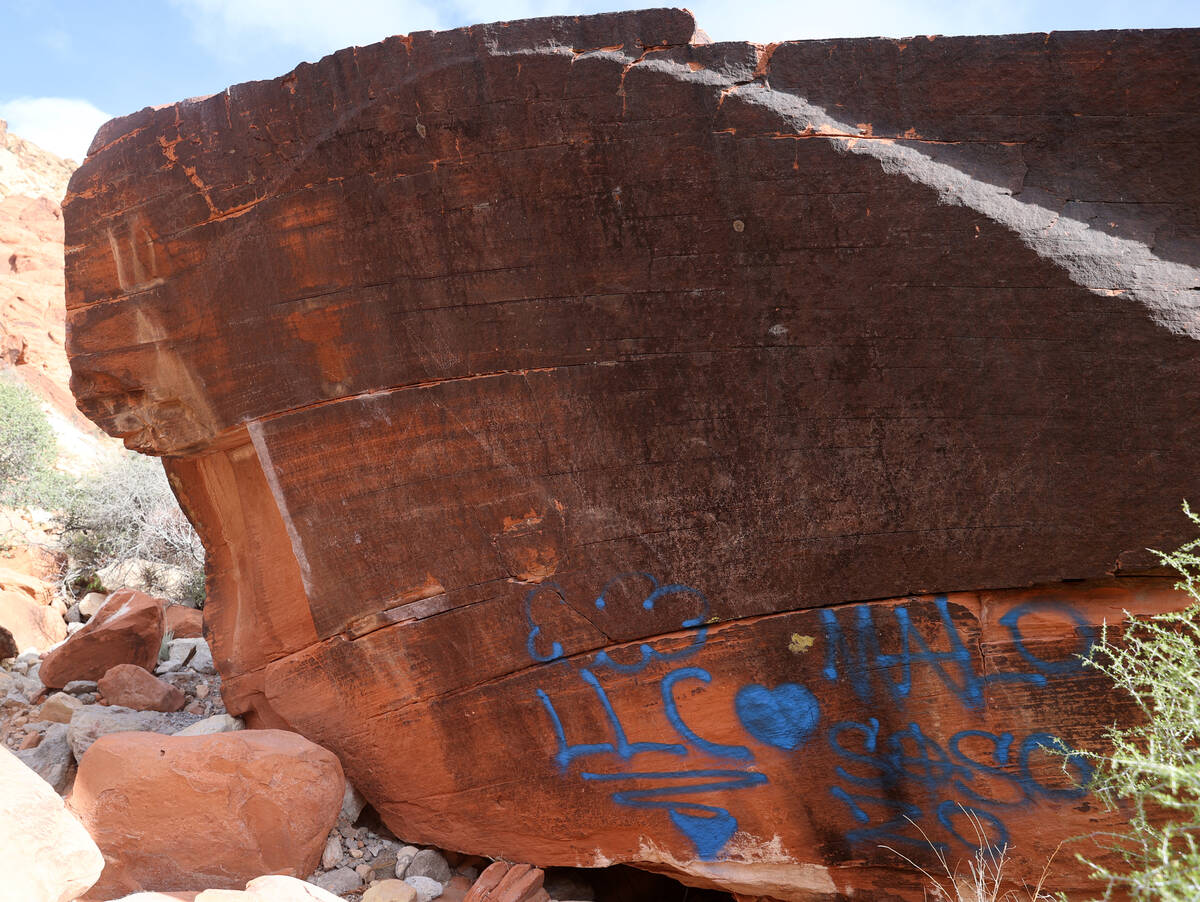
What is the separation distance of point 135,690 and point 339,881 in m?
1.83

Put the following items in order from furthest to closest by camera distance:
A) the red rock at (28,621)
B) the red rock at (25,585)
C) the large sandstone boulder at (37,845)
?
the red rock at (25,585) < the red rock at (28,621) < the large sandstone boulder at (37,845)

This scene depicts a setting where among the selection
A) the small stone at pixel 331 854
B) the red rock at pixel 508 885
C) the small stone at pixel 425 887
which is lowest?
the red rock at pixel 508 885

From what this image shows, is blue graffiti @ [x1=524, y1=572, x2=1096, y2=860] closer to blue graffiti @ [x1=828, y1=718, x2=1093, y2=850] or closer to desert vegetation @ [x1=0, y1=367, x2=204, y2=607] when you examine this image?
blue graffiti @ [x1=828, y1=718, x2=1093, y2=850]

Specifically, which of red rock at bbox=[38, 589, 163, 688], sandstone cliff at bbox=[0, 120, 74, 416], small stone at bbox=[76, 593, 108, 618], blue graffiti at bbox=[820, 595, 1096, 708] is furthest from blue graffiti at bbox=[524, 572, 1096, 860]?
sandstone cliff at bbox=[0, 120, 74, 416]

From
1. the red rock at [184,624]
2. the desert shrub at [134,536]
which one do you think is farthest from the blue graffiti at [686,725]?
the desert shrub at [134,536]

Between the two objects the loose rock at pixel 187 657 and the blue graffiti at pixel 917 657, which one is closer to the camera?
the blue graffiti at pixel 917 657

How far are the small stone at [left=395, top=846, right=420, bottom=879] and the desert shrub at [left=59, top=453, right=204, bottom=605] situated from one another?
396 centimetres

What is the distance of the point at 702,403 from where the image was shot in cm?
295

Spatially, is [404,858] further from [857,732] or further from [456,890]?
[857,732]

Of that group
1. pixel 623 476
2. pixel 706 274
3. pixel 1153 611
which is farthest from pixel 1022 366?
pixel 623 476

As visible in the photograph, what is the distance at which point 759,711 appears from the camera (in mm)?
2980

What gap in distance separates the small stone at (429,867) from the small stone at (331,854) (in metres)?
0.29

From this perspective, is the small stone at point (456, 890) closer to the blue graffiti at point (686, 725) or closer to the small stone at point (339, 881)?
the small stone at point (339, 881)

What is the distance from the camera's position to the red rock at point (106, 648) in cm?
446
